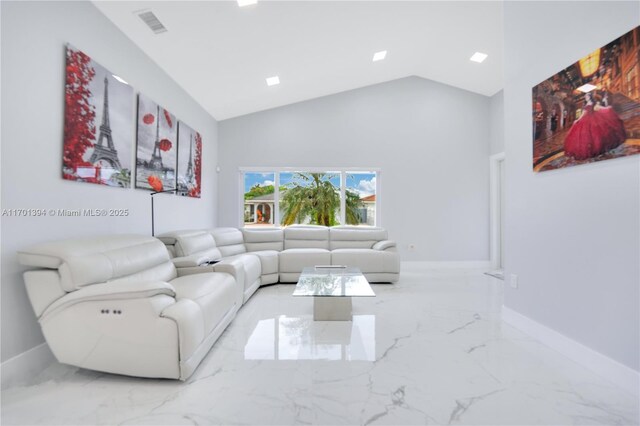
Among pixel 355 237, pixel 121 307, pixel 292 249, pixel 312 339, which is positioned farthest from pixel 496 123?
pixel 121 307

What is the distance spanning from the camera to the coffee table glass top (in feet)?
8.13

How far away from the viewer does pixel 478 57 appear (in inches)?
183

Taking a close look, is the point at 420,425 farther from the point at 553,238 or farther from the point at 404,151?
the point at 404,151

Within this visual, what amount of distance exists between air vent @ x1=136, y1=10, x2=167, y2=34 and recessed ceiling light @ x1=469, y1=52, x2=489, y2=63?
4313mm

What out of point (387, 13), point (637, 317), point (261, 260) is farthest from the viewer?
point (261, 260)

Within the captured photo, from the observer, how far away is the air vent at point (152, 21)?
2685mm

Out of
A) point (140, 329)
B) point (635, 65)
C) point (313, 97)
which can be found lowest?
point (140, 329)

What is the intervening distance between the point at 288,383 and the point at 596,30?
2.96 metres

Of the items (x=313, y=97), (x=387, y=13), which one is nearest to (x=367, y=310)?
(x=387, y=13)

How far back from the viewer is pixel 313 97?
18.5 feet

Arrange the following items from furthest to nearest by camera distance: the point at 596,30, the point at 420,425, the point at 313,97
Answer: the point at 313,97 → the point at 596,30 → the point at 420,425

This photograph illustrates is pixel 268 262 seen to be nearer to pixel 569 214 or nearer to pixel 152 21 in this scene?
pixel 152 21

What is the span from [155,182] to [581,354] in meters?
4.07

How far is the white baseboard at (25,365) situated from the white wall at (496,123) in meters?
6.48
